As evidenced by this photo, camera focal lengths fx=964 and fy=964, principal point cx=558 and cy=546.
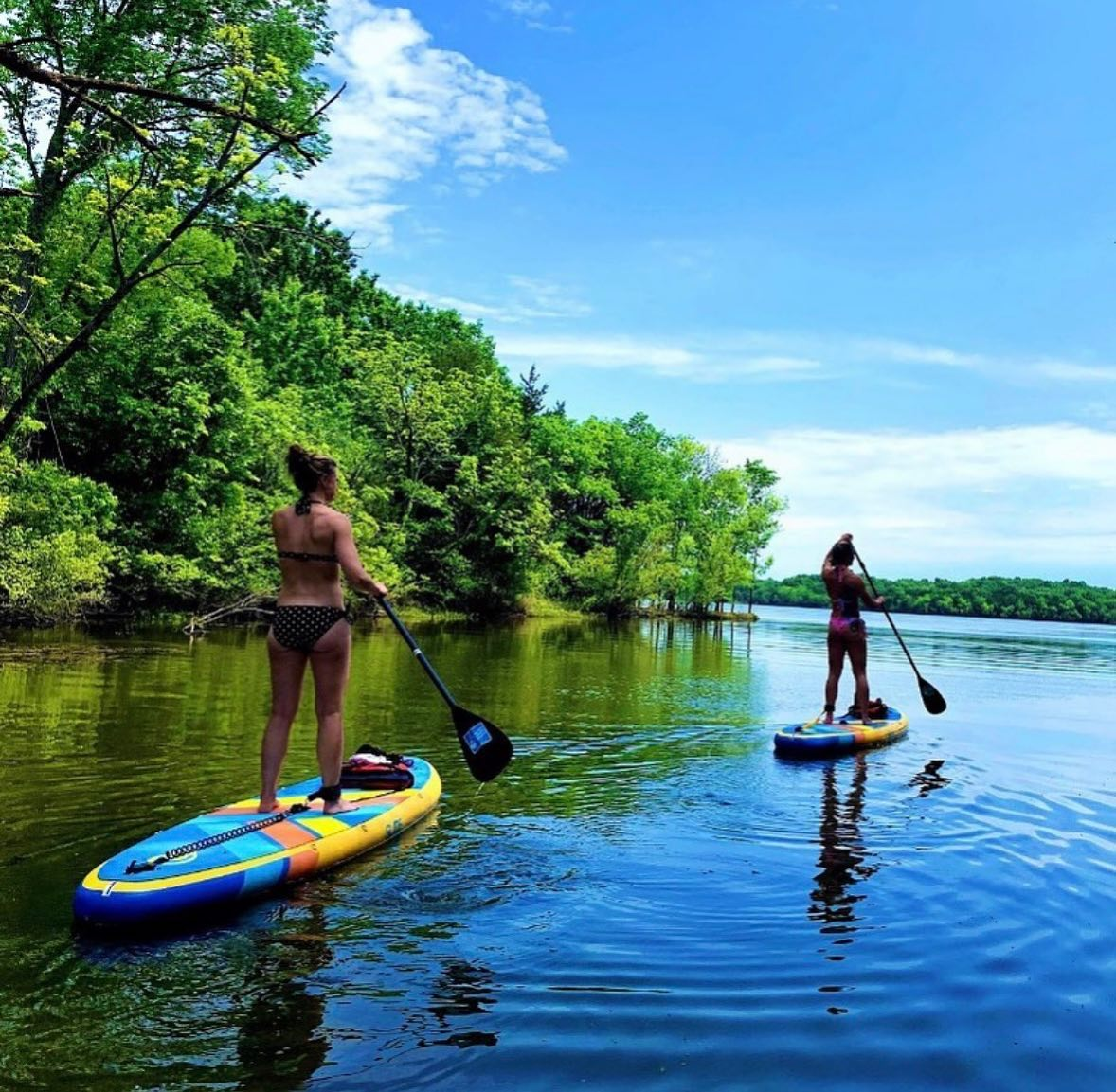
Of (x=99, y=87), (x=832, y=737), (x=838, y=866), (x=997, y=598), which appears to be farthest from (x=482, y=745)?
(x=997, y=598)

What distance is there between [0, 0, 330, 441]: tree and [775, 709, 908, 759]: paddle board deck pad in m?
10.3

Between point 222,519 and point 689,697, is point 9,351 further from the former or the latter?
point 689,697

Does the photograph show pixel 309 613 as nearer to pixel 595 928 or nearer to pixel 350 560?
pixel 350 560

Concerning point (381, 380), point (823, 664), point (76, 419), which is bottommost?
point (823, 664)

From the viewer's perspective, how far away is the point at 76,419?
80.7 feet

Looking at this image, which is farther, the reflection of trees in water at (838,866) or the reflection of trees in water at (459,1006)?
the reflection of trees in water at (838,866)

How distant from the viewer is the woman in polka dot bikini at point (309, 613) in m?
6.21

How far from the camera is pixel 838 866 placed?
6.88 meters

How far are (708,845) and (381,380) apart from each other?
114ft

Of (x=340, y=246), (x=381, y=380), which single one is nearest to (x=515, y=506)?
(x=381, y=380)

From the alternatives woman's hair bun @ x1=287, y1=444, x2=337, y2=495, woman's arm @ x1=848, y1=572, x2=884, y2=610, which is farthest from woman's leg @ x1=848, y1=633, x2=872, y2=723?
woman's hair bun @ x1=287, y1=444, x2=337, y2=495

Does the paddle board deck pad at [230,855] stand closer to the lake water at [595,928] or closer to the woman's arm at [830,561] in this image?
the lake water at [595,928]

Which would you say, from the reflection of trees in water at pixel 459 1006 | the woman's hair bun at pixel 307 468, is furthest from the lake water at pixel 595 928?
the woman's hair bun at pixel 307 468

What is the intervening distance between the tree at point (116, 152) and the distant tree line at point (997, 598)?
85506 millimetres
